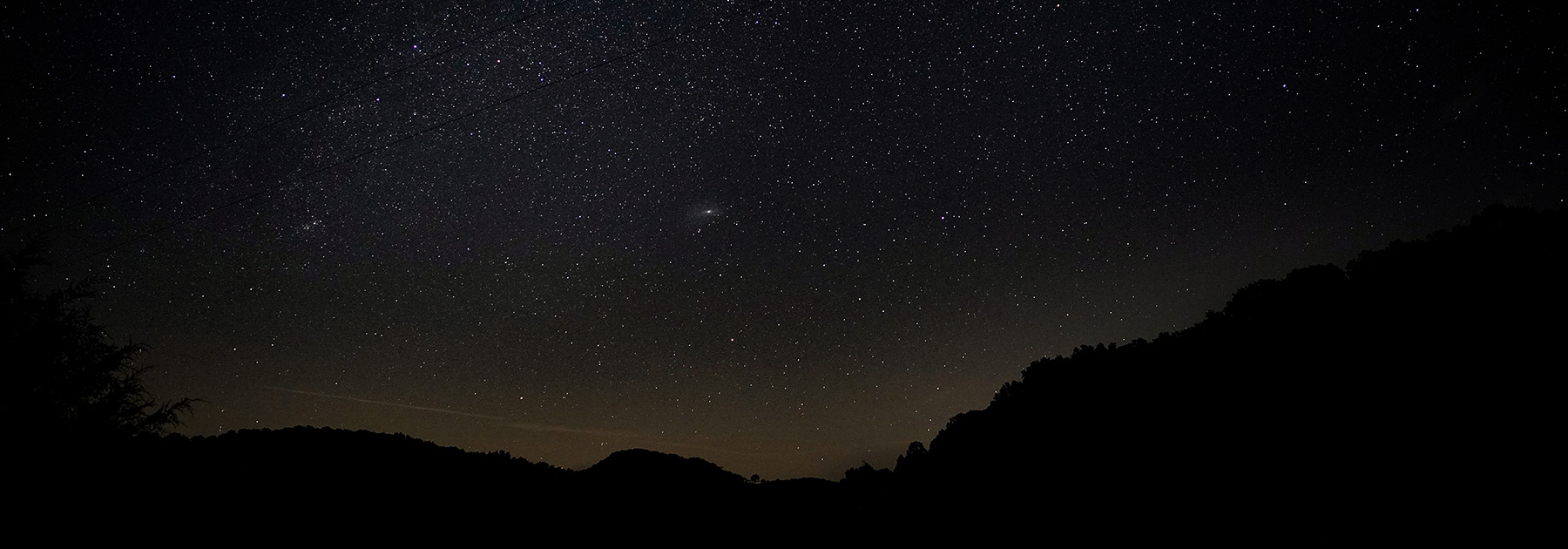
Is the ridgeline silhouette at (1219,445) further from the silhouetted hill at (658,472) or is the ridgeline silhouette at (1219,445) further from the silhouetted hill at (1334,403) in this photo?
the silhouetted hill at (658,472)

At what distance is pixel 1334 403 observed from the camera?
11344 mm

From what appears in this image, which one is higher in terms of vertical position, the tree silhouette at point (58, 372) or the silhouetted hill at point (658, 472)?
the tree silhouette at point (58, 372)

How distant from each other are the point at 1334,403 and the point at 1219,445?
2.04 m

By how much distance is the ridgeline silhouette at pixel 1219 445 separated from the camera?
8719 millimetres

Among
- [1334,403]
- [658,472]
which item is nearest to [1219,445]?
[1334,403]

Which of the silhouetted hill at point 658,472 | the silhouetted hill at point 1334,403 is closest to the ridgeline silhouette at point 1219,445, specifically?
the silhouetted hill at point 1334,403

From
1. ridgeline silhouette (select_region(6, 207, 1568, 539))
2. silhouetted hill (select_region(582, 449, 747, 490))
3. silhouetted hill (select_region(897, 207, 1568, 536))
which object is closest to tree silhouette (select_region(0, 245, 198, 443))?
ridgeline silhouette (select_region(6, 207, 1568, 539))

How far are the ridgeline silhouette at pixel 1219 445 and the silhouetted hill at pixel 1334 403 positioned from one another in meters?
0.05

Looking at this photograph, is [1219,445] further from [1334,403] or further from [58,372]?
[58,372]

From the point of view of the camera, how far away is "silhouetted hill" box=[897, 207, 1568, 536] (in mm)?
8602

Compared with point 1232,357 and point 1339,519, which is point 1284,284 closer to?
point 1232,357

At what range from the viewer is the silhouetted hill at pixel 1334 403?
339 inches

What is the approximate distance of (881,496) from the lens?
17.6 metres

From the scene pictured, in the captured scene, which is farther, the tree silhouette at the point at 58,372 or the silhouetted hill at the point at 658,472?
the silhouetted hill at the point at 658,472
